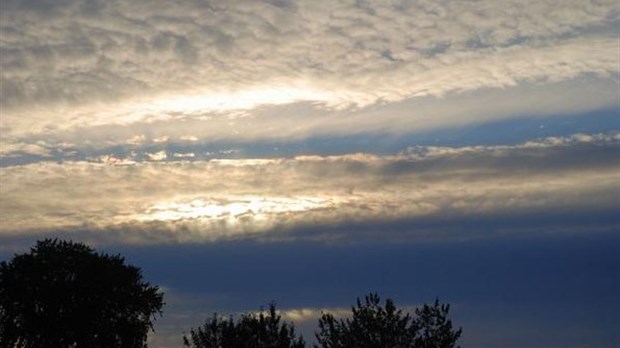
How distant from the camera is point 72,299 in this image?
229 ft

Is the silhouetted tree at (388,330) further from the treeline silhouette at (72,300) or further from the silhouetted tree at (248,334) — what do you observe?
the treeline silhouette at (72,300)

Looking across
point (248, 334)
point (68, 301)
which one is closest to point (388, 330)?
point (248, 334)

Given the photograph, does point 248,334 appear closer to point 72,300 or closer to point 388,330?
point 388,330

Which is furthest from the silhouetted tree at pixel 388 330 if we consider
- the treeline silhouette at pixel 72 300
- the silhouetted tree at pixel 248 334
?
the treeline silhouette at pixel 72 300

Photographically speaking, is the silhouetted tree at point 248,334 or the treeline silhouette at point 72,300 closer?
the silhouetted tree at point 248,334

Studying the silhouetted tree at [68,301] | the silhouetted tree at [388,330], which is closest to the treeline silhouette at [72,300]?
the silhouetted tree at [68,301]

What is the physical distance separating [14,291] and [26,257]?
3584 millimetres

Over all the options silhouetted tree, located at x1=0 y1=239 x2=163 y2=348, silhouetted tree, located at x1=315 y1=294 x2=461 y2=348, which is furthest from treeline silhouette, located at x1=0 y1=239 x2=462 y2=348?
silhouetted tree, located at x1=315 y1=294 x2=461 y2=348

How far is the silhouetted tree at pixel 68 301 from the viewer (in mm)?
69188

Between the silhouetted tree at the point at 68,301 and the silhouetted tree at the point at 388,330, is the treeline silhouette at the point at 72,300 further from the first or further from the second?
the silhouetted tree at the point at 388,330

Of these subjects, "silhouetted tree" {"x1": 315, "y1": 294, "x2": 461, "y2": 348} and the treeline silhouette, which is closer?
"silhouetted tree" {"x1": 315, "y1": 294, "x2": 461, "y2": 348}

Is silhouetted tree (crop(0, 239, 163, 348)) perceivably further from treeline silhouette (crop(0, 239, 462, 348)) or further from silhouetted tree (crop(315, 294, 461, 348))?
silhouetted tree (crop(315, 294, 461, 348))

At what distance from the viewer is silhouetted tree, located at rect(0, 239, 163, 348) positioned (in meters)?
69.2

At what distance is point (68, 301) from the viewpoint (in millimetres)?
69500
